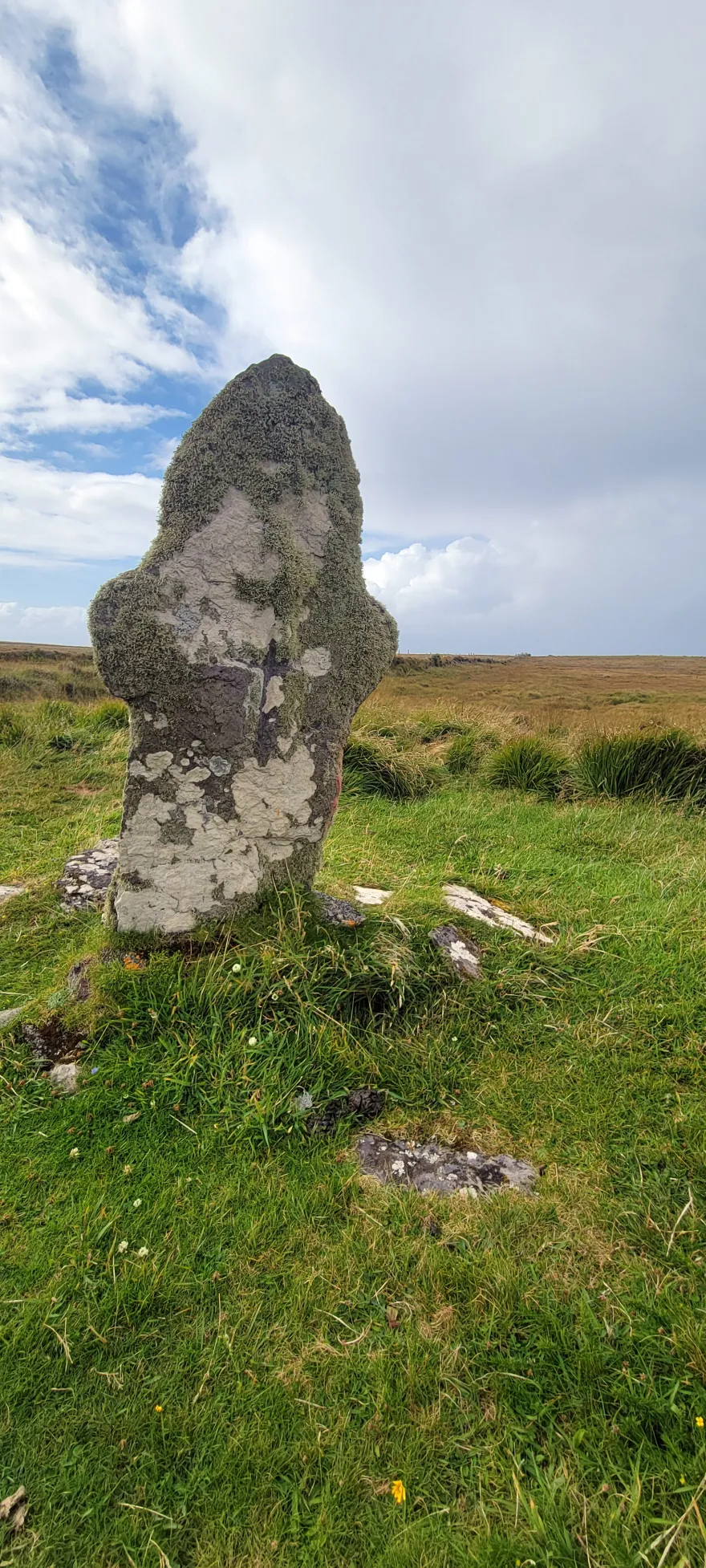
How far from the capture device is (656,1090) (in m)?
3.13

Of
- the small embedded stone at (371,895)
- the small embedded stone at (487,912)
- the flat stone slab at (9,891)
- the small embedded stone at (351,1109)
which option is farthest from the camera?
the flat stone slab at (9,891)

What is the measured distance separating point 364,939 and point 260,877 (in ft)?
2.18

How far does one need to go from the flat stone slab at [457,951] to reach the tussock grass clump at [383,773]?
4.03 meters

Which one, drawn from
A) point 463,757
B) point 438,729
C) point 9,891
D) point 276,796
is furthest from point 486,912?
point 438,729

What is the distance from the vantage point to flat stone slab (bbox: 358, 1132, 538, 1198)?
2709 mm

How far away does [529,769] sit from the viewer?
8.58m

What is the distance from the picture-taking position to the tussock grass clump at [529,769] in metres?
8.48

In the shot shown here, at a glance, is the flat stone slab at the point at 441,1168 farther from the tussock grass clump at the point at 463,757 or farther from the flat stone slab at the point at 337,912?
the tussock grass clump at the point at 463,757

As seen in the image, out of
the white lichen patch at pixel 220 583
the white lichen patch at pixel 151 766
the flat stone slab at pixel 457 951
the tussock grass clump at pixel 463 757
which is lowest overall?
the flat stone slab at pixel 457 951

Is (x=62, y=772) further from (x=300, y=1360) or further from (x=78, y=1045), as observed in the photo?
(x=300, y=1360)

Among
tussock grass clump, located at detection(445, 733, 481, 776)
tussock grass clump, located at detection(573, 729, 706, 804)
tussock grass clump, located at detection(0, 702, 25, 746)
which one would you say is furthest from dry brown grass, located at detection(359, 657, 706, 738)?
tussock grass clump, located at detection(0, 702, 25, 746)

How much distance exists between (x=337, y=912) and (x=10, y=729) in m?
7.33

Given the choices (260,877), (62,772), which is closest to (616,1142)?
(260,877)

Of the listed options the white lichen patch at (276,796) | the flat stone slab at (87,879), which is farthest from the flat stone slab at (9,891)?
the white lichen patch at (276,796)
